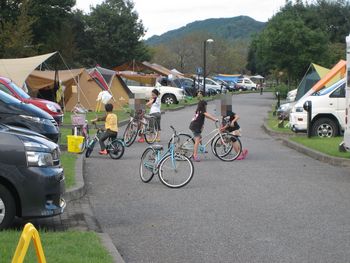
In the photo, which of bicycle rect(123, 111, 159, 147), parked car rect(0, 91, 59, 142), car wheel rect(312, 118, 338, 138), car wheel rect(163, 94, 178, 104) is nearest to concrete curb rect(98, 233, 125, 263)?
parked car rect(0, 91, 59, 142)

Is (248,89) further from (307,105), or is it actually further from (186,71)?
(307,105)

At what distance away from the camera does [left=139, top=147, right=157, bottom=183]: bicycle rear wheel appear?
36.8 feet

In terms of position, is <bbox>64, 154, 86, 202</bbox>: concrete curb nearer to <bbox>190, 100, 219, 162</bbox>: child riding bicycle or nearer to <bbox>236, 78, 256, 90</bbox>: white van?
<bbox>190, 100, 219, 162</bbox>: child riding bicycle

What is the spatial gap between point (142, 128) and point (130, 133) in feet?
1.89

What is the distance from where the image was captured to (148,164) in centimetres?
1131

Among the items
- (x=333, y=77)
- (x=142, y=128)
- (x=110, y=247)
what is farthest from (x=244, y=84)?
(x=110, y=247)

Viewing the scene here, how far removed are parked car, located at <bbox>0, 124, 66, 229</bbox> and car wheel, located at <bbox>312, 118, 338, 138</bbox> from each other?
13.6 metres

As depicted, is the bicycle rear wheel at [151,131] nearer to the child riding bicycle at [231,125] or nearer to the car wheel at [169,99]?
the child riding bicycle at [231,125]

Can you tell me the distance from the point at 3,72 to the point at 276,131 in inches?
398

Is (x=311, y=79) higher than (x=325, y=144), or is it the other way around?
(x=311, y=79)

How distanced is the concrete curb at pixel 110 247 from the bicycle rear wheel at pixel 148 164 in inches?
162

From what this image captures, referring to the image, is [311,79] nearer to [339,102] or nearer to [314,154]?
[339,102]

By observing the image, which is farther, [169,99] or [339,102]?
Answer: [169,99]

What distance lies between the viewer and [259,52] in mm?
51656
